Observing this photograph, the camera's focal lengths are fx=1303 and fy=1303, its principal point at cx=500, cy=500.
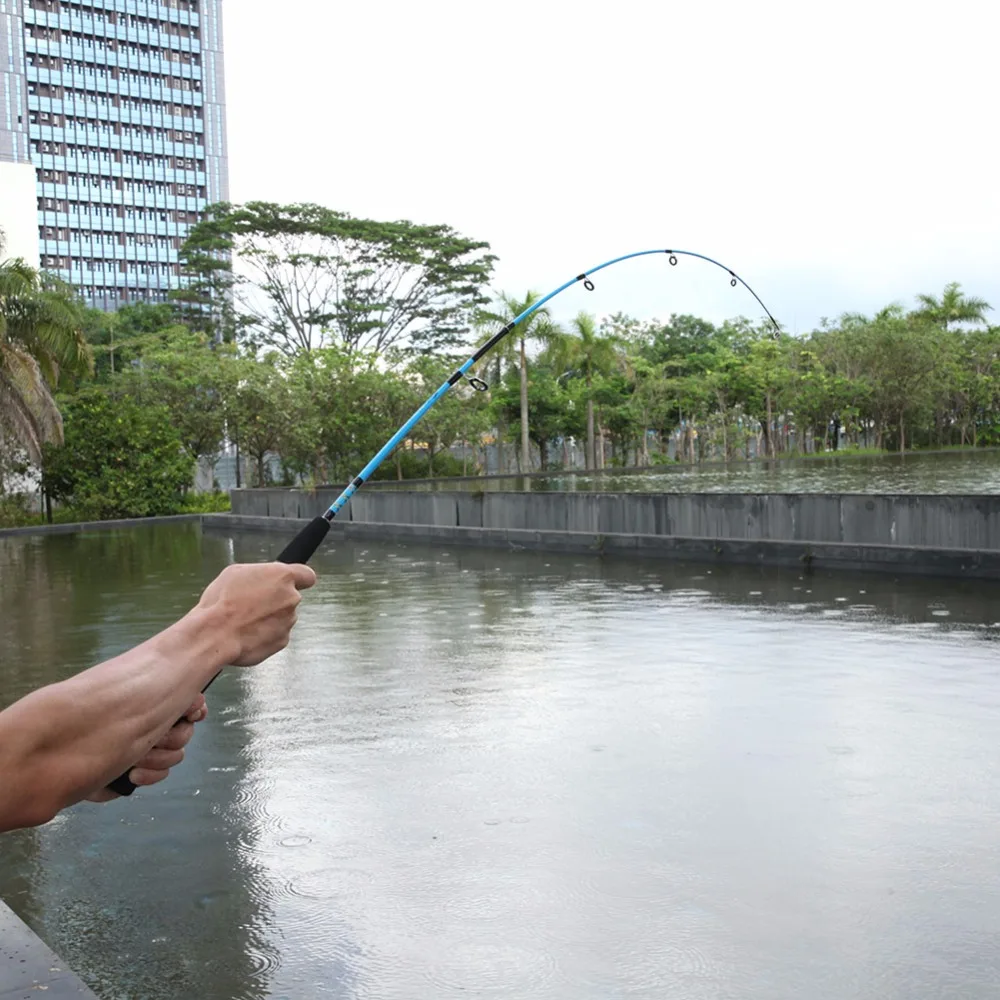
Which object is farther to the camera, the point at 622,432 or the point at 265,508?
the point at 622,432

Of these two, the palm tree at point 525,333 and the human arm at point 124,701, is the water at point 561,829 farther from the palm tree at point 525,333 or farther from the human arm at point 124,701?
the palm tree at point 525,333

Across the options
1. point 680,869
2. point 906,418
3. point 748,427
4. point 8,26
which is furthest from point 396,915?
point 8,26

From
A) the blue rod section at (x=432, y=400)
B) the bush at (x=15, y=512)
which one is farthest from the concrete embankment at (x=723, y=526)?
the bush at (x=15, y=512)

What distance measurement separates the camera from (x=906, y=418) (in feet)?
269

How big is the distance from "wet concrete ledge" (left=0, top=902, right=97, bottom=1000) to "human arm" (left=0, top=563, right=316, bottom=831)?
189 centimetres

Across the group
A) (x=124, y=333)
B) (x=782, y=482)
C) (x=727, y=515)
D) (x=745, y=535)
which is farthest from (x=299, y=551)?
(x=124, y=333)

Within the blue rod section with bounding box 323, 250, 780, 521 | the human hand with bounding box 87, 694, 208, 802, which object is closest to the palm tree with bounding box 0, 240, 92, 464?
the blue rod section with bounding box 323, 250, 780, 521

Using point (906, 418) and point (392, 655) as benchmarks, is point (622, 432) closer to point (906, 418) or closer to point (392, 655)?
point (906, 418)

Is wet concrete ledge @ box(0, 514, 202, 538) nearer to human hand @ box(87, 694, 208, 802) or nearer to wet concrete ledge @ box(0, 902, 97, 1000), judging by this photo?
wet concrete ledge @ box(0, 902, 97, 1000)

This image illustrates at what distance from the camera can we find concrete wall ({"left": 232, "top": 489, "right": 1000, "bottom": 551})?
51.2 feet

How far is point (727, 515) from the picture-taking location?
1850 centimetres

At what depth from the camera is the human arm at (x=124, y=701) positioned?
1.91m

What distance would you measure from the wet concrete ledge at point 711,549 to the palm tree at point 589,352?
111 feet

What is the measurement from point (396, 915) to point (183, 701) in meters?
2.89
